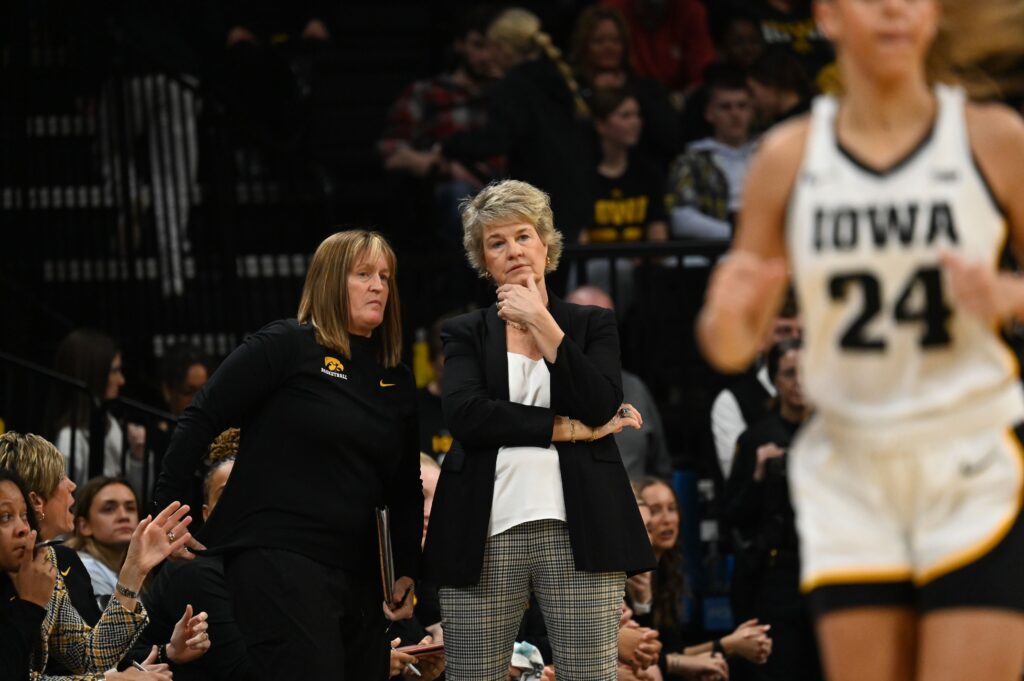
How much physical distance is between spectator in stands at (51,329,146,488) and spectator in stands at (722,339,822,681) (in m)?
2.77

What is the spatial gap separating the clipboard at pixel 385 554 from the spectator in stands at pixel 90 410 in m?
2.67

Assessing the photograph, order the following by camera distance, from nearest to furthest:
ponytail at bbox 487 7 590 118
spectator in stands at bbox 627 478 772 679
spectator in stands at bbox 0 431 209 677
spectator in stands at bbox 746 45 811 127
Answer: spectator in stands at bbox 0 431 209 677, spectator in stands at bbox 627 478 772 679, ponytail at bbox 487 7 590 118, spectator in stands at bbox 746 45 811 127

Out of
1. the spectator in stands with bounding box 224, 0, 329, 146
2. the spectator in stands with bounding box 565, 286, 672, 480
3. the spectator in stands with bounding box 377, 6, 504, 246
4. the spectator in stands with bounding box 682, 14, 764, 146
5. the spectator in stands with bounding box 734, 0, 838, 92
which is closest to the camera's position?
the spectator in stands with bounding box 565, 286, 672, 480

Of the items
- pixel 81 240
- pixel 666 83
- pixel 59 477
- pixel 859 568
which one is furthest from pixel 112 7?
pixel 859 568

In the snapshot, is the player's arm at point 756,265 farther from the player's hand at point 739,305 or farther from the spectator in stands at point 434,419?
the spectator in stands at point 434,419

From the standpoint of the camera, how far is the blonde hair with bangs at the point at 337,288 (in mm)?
5789

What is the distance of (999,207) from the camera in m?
3.55

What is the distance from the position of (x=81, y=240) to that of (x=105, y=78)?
0.97 metres

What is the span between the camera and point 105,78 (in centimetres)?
1042

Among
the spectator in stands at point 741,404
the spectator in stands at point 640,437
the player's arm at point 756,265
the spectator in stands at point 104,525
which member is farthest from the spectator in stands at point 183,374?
the player's arm at point 756,265

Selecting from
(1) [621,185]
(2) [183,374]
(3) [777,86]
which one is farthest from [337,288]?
(3) [777,86]

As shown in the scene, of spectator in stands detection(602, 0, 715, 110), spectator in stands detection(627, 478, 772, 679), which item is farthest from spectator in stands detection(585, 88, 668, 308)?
spectator in stands detection(627, 478, 772, 679)

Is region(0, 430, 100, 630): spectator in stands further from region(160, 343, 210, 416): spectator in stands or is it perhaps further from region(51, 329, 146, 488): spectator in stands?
region(160, 343, 210, 416): spectator in stands

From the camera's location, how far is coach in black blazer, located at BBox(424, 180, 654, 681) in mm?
5281
